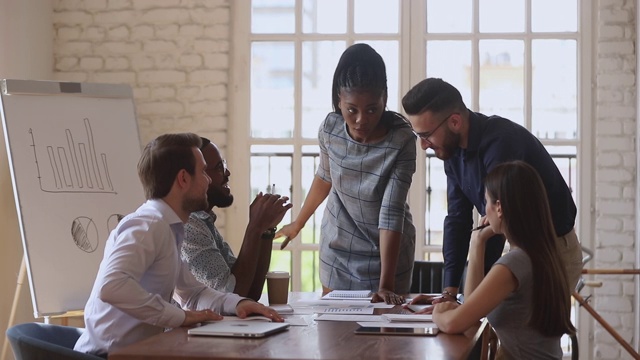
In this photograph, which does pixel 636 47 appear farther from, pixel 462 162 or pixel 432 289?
pixel 462 162

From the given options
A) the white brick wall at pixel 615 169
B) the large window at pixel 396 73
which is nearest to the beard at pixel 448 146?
the large window at pixel 396 73

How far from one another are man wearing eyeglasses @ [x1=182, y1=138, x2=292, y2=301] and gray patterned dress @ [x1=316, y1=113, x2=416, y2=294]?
1.12 ft

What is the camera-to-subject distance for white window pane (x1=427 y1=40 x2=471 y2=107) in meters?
5.24

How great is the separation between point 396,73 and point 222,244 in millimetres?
2561

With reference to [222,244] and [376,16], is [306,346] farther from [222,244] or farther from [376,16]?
[376,16]

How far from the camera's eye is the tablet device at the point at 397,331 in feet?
6.98

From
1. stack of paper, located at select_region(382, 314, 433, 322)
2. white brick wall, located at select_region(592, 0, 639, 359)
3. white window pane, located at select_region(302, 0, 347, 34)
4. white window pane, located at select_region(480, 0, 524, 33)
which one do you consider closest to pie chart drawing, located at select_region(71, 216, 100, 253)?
white window pane, located at select_region(302, 0, 347, 34)

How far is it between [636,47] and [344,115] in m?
2.67

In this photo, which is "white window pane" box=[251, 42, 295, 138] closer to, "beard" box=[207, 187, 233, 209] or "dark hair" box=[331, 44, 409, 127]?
"dark hair" box=[331, 44, 409, 127]

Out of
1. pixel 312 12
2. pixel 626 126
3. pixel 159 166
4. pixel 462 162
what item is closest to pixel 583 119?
pixel 626 126

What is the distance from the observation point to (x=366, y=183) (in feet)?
10.2

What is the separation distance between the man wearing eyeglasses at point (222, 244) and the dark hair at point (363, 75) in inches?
18.4

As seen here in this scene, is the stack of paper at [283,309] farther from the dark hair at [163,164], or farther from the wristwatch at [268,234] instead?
the dark hair at [163,164]

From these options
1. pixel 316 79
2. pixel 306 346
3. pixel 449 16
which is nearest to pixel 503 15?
pixel 449 16
